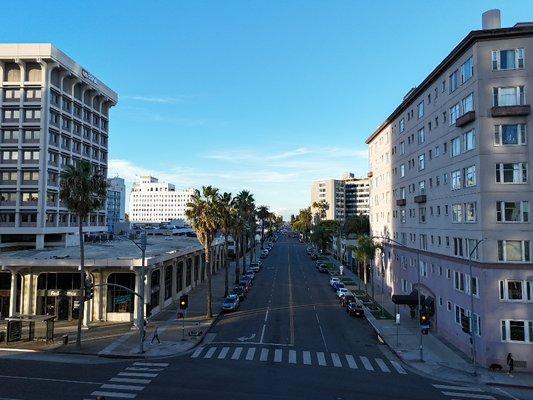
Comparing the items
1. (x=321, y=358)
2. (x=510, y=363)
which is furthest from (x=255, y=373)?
(x=510, y=363)

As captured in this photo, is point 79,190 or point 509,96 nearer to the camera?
point 509,96

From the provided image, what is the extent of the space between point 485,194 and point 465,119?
6593mm

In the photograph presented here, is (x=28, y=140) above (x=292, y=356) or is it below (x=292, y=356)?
above

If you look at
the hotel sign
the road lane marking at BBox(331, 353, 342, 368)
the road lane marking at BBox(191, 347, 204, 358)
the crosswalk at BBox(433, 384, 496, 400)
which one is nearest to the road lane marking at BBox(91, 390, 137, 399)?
the road lane marking at BBox(191, 347, 204, 358)

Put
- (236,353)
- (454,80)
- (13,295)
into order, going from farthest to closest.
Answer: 1. (13,295)
2. (454,80)
3. (236,353)

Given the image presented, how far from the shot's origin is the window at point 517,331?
32.9 metres

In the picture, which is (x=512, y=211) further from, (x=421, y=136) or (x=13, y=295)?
(x=13, y=295)

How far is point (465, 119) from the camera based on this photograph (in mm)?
35969

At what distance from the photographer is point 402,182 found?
58.4 m

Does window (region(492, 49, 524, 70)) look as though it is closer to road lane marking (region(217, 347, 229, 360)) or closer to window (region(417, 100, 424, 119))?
window (region(417, 100, 424, 119))

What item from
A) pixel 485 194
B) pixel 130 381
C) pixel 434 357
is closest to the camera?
pixel 130 381

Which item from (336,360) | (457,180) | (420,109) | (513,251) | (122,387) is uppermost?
(420,109)

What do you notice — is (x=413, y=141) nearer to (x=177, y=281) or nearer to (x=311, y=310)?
(x=311, y=310)

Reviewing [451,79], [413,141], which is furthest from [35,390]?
[413,141]
